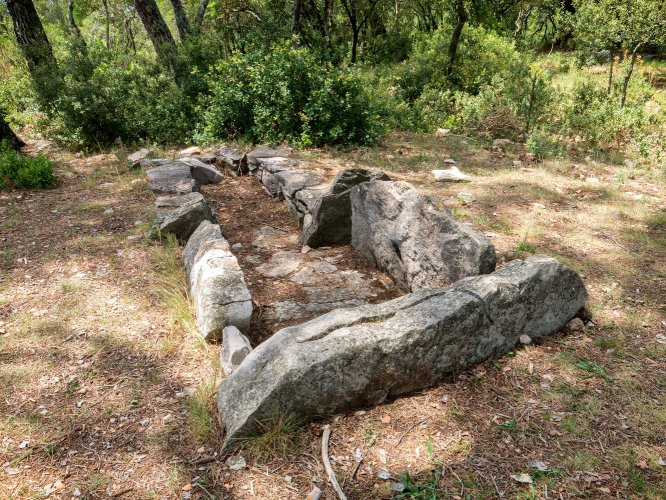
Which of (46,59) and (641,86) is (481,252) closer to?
(46,59)

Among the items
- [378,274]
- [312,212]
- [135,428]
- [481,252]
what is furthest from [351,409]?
[312,212]

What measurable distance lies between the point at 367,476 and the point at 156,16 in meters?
10.1

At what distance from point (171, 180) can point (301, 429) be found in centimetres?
458

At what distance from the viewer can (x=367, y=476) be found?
92.9 inches

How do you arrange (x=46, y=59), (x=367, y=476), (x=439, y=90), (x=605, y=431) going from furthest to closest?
(x=439, y=90) → (x=46, y=59) → (x=605, y=431) → (x=367, y=476)

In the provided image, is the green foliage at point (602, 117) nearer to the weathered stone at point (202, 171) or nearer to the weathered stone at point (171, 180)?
the weathered stone at point (202, 171)

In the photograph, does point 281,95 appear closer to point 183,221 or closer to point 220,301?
point 183,221

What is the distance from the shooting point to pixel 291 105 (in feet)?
25.5

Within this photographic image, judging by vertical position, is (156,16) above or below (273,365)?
above

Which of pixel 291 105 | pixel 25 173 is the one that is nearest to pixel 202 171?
pixel 291 105

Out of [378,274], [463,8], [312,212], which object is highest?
[463,8]

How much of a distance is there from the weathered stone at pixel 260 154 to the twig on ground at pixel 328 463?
5.21m

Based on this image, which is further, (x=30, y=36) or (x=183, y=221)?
(x=30, y=36)

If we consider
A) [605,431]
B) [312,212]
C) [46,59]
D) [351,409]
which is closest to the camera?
[605,431]
